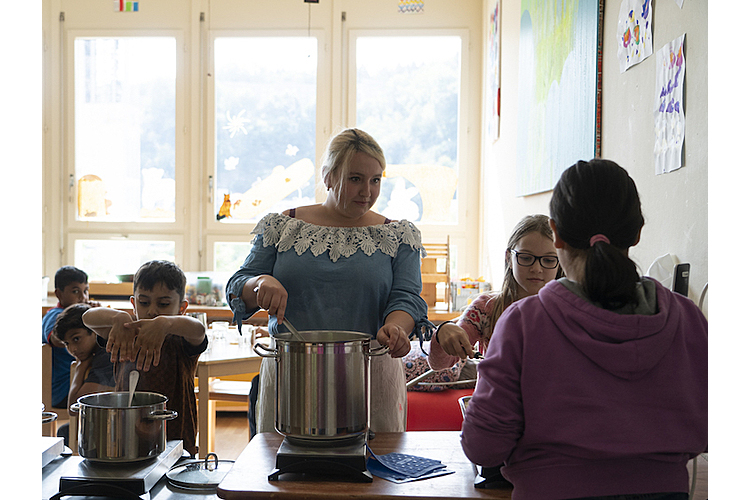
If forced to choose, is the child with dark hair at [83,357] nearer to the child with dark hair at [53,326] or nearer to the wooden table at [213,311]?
the child with dark hair at [53,326]

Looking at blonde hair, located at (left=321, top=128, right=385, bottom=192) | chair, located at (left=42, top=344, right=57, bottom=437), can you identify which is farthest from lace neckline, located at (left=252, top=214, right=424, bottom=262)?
chair, located at (left=42, top=344, right=57, bottom=437)

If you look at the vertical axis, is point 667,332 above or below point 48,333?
above

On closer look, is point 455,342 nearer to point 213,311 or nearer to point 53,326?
point 53,326

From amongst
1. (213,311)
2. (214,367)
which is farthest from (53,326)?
(213,311)

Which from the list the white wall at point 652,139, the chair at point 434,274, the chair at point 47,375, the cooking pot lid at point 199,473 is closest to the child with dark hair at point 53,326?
the chair at point 47,375

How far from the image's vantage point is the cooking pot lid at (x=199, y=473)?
3.94ft

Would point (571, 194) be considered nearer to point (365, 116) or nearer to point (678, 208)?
point (678, 208)

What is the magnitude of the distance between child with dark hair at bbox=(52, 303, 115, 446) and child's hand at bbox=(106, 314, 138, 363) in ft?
2.23

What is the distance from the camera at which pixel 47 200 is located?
4.87m

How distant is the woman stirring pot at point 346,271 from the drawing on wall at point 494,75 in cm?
250

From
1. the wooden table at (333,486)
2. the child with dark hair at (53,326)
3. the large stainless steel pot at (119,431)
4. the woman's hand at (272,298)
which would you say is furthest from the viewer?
the child with dark hair at (53,326)

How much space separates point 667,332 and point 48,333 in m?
2.83
